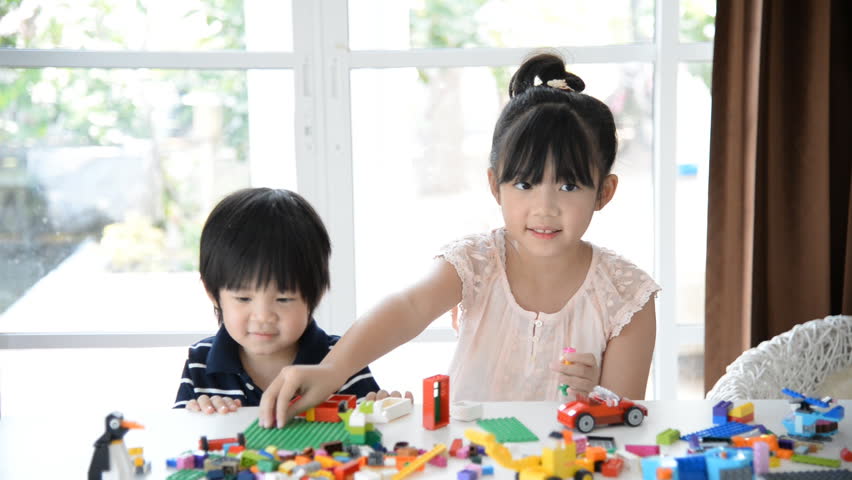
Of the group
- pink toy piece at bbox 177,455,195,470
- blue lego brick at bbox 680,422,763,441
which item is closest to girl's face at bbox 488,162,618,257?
blue lego brick at bbox 680,422,763,441

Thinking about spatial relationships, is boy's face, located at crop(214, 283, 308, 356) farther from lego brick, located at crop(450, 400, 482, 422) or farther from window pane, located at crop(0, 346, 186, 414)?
window pane, located at crop(0, 346, 186, 414)

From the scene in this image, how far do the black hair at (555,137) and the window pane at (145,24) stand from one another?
1138 millimetres

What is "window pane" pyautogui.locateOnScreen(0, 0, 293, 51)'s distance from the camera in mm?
2486

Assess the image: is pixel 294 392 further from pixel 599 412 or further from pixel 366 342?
pixel 599 412

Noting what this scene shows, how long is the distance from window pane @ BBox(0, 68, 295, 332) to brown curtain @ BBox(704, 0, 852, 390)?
3.99ft

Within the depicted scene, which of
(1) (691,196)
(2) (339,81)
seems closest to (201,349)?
(2) (339,81)

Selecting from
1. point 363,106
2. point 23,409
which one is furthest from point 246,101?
point 23,409

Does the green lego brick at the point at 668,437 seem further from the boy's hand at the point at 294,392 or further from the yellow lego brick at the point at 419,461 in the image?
the boy's hand at the point at 294,392

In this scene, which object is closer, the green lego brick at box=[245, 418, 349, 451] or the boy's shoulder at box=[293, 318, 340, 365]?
the green lego brick at box=[245, 418, 349, 451]

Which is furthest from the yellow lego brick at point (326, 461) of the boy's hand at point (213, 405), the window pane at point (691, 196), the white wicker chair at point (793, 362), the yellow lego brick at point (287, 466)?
the window pane at point (691, 196)

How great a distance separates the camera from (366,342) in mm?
1348

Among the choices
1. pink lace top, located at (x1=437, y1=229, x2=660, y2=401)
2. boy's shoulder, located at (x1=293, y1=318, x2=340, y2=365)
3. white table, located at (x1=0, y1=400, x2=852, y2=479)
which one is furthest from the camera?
pink lace top, located at (x1=437, y1=229, x2=660, y2=401)

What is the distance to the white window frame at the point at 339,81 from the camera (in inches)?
96.3

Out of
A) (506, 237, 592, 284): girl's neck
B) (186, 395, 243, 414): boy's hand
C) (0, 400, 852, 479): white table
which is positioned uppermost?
(506, 237, 592, 284): girl's neck
